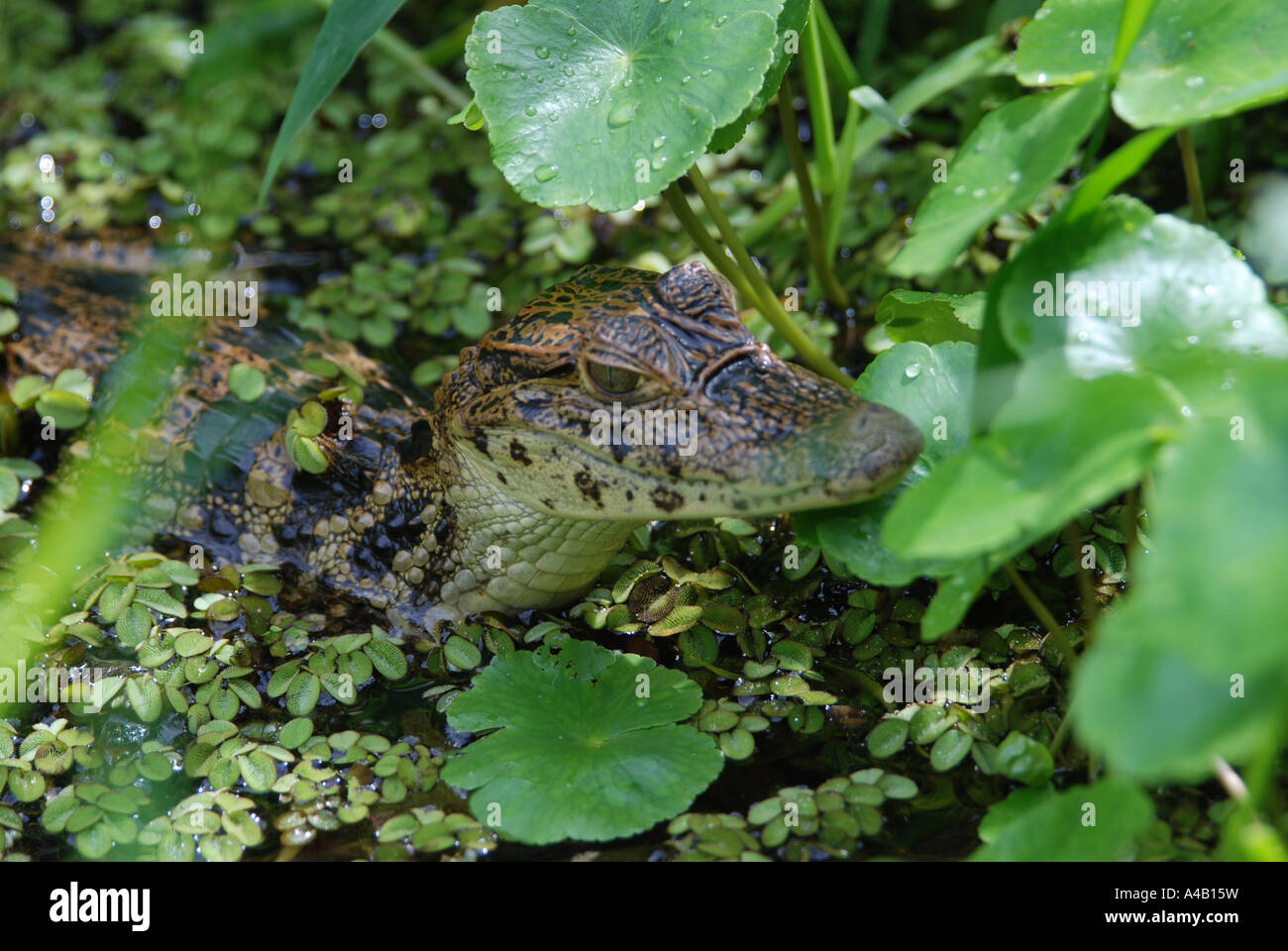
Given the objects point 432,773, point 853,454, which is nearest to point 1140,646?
point 853,454

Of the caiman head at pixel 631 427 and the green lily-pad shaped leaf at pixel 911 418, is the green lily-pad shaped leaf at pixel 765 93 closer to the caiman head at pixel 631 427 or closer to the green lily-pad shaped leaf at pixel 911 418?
the caiman head at pixel 631 427

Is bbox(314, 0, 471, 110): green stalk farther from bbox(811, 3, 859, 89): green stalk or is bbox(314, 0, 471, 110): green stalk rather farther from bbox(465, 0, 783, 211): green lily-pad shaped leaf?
bbox(465, 0, 783, 211): green lily-pad shaped leaf

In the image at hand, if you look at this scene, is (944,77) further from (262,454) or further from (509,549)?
(262,454)

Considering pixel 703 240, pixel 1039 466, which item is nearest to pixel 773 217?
pixel 703 240

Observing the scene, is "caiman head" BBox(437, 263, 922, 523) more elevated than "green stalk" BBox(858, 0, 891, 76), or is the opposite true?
"green stalk" BBox(858, 0, 891, 76)

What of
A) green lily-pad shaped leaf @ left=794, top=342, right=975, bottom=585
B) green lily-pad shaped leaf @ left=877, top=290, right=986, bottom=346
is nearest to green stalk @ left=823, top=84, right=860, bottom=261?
green lily-pad shaped leaf @ left=877, top=290, right=986, bottom=346
